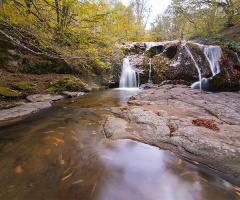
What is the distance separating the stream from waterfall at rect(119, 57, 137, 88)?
970 centimetres

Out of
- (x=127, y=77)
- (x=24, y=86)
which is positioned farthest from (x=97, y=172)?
(x=127, y=77)

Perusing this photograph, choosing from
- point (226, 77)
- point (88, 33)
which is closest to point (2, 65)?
point (88, 33)

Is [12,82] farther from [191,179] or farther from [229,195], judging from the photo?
[229,195]

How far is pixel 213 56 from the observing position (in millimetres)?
9555

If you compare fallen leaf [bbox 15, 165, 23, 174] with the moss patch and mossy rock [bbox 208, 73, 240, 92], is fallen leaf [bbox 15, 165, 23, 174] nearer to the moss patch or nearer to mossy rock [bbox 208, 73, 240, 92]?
the moss patch

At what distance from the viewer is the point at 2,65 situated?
582cm

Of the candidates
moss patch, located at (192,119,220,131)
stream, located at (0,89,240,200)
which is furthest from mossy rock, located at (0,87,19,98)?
moss patch, located at (192,119,220,131)

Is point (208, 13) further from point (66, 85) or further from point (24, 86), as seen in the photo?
point (24, 86)

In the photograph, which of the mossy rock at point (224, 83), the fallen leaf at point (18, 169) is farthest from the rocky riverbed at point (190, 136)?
the mossy rock at point (224, 83)

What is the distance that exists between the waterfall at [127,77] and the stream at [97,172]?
31.8ft

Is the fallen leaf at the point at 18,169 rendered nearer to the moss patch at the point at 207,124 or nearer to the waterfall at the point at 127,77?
the moss patch at the point at 207,124

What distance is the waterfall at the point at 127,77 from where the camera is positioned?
11.4m

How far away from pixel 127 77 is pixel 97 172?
1085cm

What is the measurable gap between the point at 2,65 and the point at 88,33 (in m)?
5.61
